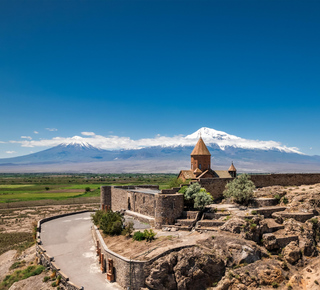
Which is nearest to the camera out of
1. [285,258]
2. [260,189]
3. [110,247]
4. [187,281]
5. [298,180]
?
[187,281]

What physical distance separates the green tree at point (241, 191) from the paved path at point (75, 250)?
13.5 m

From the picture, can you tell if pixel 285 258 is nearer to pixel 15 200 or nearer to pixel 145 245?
pixel 145 245

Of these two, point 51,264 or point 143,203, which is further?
point 143,203

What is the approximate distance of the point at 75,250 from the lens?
24391mm

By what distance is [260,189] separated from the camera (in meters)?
30.5

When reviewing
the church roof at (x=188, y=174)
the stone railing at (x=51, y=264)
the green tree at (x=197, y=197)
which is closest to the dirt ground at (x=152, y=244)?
the green tree at (x=197, y=197)

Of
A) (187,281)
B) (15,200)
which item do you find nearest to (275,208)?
(187,281)

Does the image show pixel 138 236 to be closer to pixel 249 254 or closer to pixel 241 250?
pixel 241 250

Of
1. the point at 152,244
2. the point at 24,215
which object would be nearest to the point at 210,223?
the point at 152,244

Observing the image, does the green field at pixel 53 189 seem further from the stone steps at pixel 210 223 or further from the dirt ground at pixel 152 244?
the dirt ground at pixel 152 244

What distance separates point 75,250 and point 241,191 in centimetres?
1568

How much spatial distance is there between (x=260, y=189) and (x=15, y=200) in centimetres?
5370

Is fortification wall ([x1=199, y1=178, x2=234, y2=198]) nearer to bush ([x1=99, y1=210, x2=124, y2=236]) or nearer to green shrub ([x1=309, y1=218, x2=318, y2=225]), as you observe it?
green shrub ([x1=309, y1=218, x2=318, y2=225])

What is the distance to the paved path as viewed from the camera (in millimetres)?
18844
